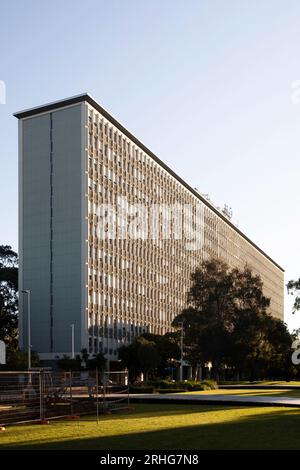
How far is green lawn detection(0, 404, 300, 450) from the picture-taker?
17500 mm

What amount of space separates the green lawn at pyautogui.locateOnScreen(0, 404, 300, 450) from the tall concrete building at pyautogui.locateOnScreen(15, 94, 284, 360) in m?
76.6

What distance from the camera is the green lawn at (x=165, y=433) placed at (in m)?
17.5

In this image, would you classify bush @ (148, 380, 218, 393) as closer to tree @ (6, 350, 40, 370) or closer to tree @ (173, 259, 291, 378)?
tree @ (6, 350, 40, 370)

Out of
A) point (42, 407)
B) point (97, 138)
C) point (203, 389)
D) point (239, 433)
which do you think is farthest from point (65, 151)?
point (239, 433)

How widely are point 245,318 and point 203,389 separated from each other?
27094 millimetres

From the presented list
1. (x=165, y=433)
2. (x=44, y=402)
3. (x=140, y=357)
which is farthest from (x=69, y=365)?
(x=165, y=433)

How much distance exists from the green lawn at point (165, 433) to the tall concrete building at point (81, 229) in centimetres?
7659

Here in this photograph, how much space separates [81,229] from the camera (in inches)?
4102

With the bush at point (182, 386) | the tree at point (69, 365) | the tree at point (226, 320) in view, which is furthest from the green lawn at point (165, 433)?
the tree at point (226, 320)

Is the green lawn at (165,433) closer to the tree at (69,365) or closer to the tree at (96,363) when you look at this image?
the tree at (69,365)

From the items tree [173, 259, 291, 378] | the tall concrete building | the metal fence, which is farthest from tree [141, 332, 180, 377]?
the metal fence

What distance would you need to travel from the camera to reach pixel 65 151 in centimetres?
10806

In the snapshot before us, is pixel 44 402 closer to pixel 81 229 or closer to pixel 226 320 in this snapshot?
pixel 226 320

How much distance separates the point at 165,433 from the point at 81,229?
8484cm
